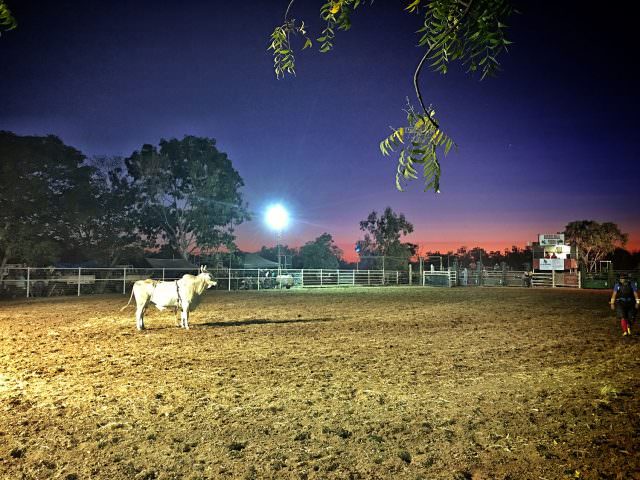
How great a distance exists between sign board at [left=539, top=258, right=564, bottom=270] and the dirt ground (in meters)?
31.7

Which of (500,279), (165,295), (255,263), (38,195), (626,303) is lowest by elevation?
(500,279)

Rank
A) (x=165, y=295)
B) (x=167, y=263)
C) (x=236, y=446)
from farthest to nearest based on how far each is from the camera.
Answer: (x=167, y=263)
(x=165, y=295)
(x=236, y=446)

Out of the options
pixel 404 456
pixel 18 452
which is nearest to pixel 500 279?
pixel 404 456

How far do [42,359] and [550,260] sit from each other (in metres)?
40.6

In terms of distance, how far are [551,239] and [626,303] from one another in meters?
32.9

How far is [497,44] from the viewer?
2.01 m

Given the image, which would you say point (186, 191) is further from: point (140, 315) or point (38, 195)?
point (140, 315)

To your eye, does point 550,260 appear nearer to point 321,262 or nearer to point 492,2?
point 321,262

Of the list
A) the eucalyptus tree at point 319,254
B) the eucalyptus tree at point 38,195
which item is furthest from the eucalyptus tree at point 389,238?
the eucalyptus tree at point 38,195

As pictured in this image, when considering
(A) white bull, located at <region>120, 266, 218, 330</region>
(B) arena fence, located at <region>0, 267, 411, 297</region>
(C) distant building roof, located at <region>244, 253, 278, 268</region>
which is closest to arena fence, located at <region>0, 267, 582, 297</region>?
(B) arena fence, located at <region>0, 267, 411, 297</region>

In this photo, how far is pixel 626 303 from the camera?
10.2m

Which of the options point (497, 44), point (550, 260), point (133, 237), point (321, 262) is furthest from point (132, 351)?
point (321, 262)

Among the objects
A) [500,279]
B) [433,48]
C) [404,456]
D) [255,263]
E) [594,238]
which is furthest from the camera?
[594,238]

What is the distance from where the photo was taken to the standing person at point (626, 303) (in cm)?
1019
